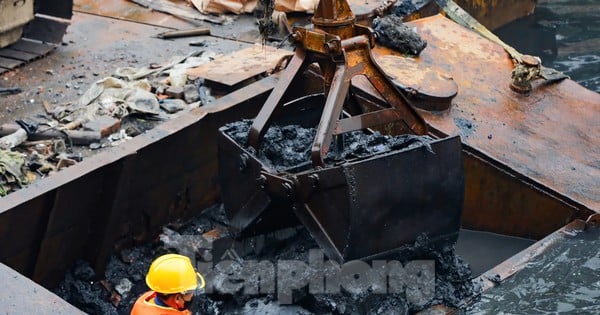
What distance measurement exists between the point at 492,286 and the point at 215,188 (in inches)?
114

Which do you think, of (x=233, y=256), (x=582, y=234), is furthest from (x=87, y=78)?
(x=582, y=234)

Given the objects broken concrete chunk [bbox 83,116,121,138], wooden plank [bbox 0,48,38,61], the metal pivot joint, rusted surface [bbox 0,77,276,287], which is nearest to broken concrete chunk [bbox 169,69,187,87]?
rusted surface [bbox 0,77,276,287]

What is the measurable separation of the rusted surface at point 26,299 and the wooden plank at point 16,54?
4570 mm

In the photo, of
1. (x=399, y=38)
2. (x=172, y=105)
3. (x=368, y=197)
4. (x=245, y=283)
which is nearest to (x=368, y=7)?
(x=399, y=38)

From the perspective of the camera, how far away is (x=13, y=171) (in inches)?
236

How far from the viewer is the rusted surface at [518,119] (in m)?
6.62

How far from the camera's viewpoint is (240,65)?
796 cm

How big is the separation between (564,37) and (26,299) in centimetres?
1056

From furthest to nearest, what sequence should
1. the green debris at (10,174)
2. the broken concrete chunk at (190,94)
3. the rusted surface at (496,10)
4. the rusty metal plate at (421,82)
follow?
the rusted surface at (496,10)
the broken concrete chunk at (190,94)
the rusty metal plate at (421,82)
the green debris at (10,174)

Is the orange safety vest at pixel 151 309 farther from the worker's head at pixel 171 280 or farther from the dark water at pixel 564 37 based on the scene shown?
the dark water at pixel 564 37

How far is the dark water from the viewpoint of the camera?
1150 cm

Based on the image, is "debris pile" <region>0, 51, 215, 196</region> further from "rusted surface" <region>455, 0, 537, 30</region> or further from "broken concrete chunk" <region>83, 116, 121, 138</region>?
"rusted surface" <region>455, 0, 537, 30</region>

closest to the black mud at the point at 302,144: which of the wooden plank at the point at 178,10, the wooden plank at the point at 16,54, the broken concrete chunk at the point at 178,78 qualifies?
the broken concrete chunk at the point at 178,78

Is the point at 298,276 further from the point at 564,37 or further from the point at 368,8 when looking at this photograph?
the point at 564,37
